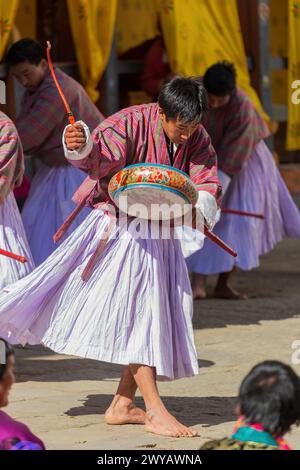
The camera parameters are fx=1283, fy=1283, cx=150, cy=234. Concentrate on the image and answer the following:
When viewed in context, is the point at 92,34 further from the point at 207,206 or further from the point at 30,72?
the point at 207,206

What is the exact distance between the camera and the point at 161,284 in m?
5.12

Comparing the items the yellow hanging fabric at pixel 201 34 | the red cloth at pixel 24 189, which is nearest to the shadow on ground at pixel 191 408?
the red cloth at pixel 24 189

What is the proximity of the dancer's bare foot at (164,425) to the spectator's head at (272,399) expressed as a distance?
4.90 ft

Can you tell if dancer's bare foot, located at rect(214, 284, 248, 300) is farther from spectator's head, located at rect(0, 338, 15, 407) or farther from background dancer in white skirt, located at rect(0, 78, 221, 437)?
spectator's head, located at rect(0, 338, 15, 407)

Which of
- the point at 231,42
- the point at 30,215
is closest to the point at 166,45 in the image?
the point at 231,42

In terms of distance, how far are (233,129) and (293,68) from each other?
2.91 meters

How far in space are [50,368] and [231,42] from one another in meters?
4.48

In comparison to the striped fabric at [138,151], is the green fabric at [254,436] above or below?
below

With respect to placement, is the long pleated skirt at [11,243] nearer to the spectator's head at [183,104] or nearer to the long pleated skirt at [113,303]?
the long pleated skirt at [113,303]

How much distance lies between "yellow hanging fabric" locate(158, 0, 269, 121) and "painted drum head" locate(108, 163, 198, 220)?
467 centimetres

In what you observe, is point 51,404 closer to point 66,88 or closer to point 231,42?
point 66,88

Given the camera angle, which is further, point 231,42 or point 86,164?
point 231,42

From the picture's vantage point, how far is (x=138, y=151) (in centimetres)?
511

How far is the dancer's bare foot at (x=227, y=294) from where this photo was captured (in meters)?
8.36
